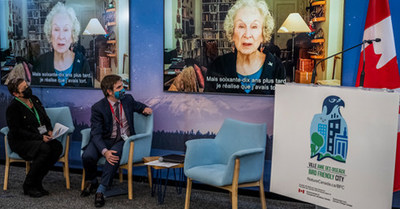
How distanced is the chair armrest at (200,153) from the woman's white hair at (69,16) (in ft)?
7.79

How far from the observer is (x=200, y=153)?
4.51 meters

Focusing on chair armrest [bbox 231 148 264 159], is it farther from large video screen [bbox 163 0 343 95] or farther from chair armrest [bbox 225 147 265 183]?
large video screen [bbox 163 0 343 95]

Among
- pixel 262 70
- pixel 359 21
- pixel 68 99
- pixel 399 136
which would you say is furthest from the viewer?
pixel 68 99

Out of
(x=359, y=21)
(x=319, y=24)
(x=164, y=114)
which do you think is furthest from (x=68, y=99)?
(x=359, y=21)

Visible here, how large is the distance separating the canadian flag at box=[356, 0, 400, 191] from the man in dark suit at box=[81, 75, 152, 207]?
2414 mm

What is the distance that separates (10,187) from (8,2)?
2494 millimetres

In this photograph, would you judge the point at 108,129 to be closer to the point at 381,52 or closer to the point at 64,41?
the point at 64,41

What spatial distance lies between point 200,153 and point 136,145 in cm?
82

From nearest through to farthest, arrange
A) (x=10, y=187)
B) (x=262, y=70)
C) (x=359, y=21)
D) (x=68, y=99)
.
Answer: (x=359, y=21) < (x=262, y=70) < (x=10, y=187) < (x=68, y=99)

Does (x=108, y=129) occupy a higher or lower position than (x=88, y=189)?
higher

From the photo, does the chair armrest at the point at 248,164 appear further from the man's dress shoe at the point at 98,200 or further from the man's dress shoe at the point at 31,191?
the man's dress shoe at the point at 31,191

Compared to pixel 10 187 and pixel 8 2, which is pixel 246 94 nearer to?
pixel 10 187

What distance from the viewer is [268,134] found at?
5.05 metres

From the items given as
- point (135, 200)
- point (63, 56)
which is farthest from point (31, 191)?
point (63, 56)
